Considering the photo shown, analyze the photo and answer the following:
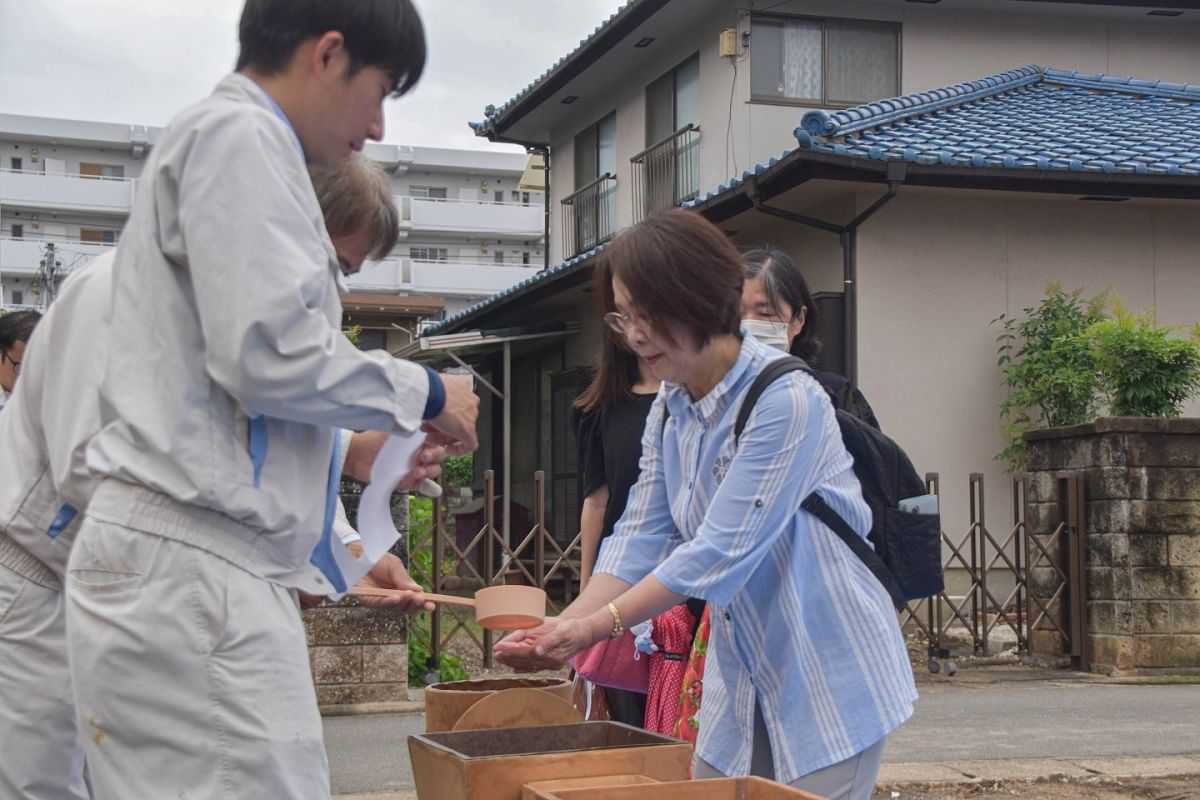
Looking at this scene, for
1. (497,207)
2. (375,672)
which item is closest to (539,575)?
(375,672)

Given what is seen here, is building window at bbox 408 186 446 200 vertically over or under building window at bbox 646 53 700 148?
over

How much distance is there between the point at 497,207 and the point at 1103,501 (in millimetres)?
Answer: 45090

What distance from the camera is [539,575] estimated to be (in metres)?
8.97

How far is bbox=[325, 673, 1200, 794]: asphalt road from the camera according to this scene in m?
6.52

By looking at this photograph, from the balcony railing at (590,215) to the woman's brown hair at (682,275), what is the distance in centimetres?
1476

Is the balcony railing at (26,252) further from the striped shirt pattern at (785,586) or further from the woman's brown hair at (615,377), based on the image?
the striped shirt pattern at (785,586)

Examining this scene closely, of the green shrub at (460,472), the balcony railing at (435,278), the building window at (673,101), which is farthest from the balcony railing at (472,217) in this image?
the building window at (673,101)

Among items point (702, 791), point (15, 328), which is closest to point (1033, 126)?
point (15, 328)

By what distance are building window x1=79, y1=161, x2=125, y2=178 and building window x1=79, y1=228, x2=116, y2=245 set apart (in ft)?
6.69

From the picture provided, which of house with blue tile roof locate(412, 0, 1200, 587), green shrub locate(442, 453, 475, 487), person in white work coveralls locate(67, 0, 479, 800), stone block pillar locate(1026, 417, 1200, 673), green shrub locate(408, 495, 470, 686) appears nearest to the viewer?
person in white work coveralls locate(67, 0, 479, 800)

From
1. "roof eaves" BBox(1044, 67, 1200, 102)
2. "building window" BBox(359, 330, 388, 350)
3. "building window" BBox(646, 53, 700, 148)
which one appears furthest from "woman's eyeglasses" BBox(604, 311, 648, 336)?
"building window" BBox(359, 330, 388, 350)

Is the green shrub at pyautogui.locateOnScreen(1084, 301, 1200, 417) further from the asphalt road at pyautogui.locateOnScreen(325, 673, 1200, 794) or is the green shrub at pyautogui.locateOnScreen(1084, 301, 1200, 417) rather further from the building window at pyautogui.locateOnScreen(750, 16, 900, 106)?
the building window at pyautogui.locateOnScreen(750, 16, 900, 106)

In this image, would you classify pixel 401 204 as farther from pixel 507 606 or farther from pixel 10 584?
pixel 10 584

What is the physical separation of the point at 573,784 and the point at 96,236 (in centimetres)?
5258
